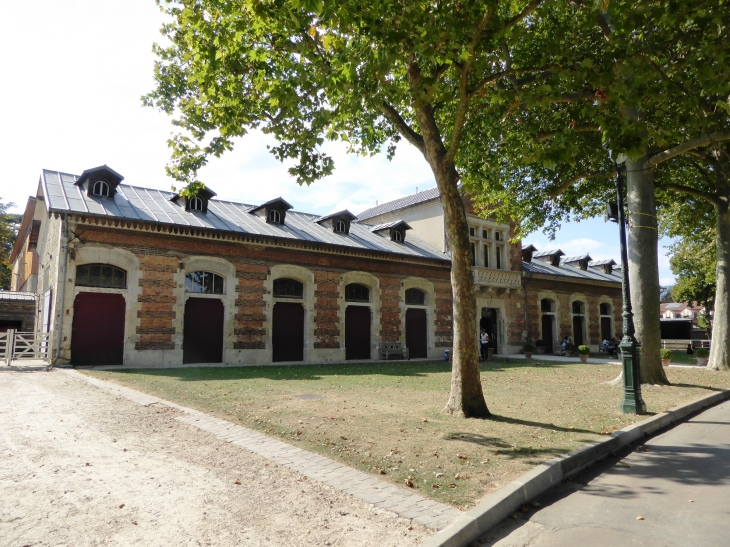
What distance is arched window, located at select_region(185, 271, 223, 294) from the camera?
17281mm

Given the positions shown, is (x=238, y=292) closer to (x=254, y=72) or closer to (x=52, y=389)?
(x=52, y=389)

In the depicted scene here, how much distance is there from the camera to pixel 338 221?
22875 mm

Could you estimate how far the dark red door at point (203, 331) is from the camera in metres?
17.2

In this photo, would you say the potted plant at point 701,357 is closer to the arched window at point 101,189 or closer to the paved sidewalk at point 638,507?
the paved sidewalk at point 638,507

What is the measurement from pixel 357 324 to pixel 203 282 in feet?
23.6

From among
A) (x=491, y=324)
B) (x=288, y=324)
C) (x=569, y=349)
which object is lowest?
(x=569, y=349)

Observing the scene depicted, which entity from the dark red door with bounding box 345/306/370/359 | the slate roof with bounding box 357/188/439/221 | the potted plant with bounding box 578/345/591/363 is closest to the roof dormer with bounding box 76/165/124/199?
the dark red door with bounding box 345/306/370/359

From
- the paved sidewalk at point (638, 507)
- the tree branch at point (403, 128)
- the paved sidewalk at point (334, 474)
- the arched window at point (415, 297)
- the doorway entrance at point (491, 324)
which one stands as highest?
the tree branch at point (403, 128)

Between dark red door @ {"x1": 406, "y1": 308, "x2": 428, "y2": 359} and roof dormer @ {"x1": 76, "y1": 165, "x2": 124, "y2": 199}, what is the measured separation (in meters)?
13.8

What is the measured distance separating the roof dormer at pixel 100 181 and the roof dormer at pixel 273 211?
5634 mm

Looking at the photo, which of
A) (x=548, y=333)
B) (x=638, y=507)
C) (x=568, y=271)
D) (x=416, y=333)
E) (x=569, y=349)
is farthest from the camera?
(x=568, y=271)

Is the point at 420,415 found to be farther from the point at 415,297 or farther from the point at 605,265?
the point at 605,265

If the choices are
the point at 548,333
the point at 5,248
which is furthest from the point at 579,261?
the point at 5,248

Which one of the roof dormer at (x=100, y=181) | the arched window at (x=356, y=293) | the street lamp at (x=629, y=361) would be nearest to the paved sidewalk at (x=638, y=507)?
the street lamp at (x=629, y=361)
